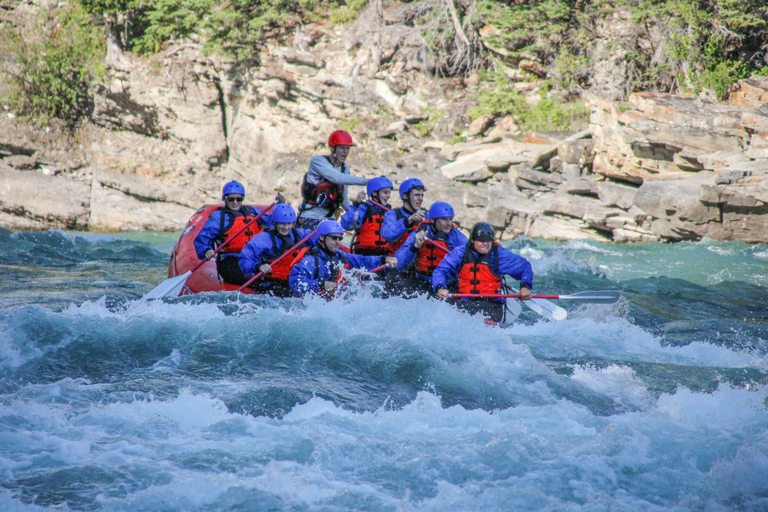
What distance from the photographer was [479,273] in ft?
18.4

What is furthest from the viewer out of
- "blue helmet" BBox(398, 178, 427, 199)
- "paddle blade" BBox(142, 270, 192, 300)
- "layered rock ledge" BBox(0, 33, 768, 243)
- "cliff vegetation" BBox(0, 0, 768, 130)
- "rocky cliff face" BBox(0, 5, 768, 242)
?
"cliff vegetation" BBox(0, 0, 768, 130)

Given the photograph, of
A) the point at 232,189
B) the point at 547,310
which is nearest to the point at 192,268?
the point at 232,189

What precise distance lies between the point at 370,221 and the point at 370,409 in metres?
3.18

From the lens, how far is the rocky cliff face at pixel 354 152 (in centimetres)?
1138

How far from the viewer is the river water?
10.3 ft

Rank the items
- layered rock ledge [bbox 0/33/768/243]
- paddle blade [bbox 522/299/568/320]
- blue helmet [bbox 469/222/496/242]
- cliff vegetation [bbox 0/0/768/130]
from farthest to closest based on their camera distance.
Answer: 1. cliff vegetation [bbox 0/0/768/130]
2. layered rock ledge [bbox 0/33/768/243]
3. paddle blade [bbox 522/299/568/320]
4. blue helmet [bbox 469/222/496/242]

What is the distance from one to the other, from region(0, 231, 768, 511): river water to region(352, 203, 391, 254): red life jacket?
81 cm

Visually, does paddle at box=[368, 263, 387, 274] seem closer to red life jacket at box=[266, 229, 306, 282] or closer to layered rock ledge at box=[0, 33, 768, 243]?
red life jacket at box=[266, 229, 306, 282]

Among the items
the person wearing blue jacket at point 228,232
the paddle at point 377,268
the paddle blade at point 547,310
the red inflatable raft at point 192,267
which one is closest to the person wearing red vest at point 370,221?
the paddle at point 377,268

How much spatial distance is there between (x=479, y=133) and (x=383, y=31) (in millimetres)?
3549

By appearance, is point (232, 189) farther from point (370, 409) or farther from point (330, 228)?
point (370, 409)

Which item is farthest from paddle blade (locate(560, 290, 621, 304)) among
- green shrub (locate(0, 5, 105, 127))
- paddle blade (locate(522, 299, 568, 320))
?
green shrub (locate(0, 5, 105, 127))

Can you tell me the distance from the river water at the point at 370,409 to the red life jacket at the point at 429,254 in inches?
23.4

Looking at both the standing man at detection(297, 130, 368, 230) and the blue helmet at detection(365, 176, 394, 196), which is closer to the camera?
the standing man at detection(297, 130, 368, 230)
